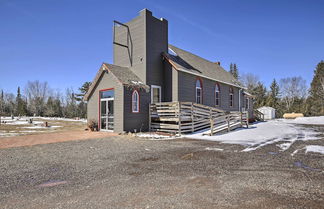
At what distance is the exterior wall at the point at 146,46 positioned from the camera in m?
14.7

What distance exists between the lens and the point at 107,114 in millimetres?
14328

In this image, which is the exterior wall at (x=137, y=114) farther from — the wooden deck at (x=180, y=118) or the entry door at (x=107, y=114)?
the entry door at (x=107, y=114)

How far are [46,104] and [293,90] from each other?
7021 centimetres

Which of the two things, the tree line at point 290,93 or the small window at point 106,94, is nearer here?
the small window at point 106,94

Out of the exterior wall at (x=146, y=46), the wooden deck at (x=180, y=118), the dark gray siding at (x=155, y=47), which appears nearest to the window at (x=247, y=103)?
the wooden deck at (x=180, y=118)

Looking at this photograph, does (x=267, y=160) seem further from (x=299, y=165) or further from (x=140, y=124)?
(x=140, y=124)

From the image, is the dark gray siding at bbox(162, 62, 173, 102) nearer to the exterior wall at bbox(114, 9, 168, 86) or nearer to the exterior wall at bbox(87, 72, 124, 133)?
the exterior wall at bbox(114, 9, 168, 86)

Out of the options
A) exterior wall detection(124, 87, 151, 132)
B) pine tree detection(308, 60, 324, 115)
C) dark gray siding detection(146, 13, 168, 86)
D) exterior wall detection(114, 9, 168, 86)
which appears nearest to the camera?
exterior wall detection(124, 87, 151, 132)

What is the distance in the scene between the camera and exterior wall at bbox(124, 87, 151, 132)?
42.7ft

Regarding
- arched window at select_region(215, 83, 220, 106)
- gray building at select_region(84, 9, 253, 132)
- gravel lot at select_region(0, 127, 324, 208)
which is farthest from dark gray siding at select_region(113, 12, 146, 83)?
gravel lot at select_region(0, 127, 324, 208)

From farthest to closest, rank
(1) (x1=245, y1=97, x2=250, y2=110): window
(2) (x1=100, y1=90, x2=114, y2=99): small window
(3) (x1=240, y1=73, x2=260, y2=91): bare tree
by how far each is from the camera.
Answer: (3) (x1=240, y1=73, x2=260, y2=91): bare tree → (1) (x1=245, y1=97, x2=250, y2=110): window → (2) (x1=100, y1=90, x2=114, y2=99): small window

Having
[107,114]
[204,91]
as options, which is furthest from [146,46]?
[204,91]

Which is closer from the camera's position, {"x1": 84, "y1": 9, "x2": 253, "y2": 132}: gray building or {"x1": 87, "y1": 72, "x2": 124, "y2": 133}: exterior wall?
{"x1": 87, "y1": 72, "x2": 124, "y2": 133}: exterior wall

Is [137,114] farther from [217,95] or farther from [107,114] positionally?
[217,95]
